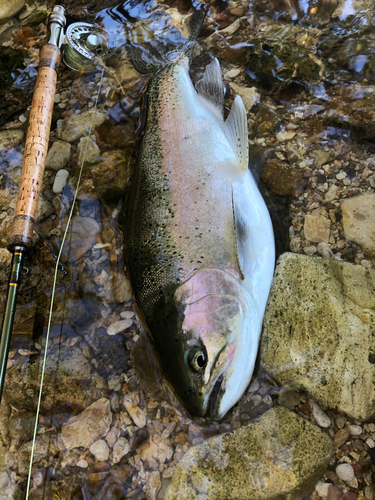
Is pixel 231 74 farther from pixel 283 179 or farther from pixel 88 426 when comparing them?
pixel 88 426

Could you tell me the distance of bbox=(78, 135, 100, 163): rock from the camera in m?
3.25

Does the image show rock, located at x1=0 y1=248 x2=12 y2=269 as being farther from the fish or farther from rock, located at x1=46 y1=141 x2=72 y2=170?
the fish

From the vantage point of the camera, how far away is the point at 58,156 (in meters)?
3.29

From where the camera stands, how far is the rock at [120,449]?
2.20 metres

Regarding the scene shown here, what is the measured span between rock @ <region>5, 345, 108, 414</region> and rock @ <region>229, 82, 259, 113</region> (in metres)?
2.64

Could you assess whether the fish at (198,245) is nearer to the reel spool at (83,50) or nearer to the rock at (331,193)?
the rock at (331,193)

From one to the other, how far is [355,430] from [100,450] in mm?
1614

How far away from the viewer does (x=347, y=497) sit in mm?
1912

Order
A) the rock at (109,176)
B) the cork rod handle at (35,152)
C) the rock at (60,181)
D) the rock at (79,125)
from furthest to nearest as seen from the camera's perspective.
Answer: the rock at (79,125) < the rock at (60,181) < the rock at (109,176) < the cork rod handle at (35,152)

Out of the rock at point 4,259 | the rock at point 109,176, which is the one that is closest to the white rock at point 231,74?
the rock at point 109,176

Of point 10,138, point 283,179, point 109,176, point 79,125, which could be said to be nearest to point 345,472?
point 283,179

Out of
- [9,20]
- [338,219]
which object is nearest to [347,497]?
[338,219]

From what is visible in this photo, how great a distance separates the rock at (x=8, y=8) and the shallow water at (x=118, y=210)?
0.54 m

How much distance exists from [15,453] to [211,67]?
3489 millimetres
